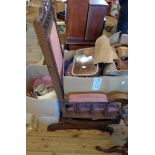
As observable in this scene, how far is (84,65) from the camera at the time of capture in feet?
5.09

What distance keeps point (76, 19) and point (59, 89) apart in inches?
Result: 31.1

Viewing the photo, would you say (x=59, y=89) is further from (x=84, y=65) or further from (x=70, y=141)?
(x=70, y=141)

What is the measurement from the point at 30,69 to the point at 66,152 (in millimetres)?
640

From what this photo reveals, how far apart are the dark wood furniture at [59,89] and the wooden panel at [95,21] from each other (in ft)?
1.62

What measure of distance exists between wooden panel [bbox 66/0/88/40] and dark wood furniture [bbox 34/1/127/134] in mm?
440

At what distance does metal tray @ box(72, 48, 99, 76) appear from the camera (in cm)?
149

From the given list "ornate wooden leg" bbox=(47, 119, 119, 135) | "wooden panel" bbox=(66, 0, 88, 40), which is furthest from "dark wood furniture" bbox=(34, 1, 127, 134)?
"wooden panel" bbox=(66, 0, 88, 40)

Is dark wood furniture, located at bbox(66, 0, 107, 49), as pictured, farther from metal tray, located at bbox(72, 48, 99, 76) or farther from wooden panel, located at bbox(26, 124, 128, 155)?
wooden panel, located at bbox(26, 124, 128, 155)

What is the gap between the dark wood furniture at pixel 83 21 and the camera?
6.16ft

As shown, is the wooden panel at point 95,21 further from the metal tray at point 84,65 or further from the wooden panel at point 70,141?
the wooden panel at point 70,141

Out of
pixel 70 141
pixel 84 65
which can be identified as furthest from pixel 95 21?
pixel 70 141

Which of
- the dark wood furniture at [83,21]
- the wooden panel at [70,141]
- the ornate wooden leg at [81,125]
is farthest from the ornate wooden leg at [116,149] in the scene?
the dark wood furniture at [83,21]
